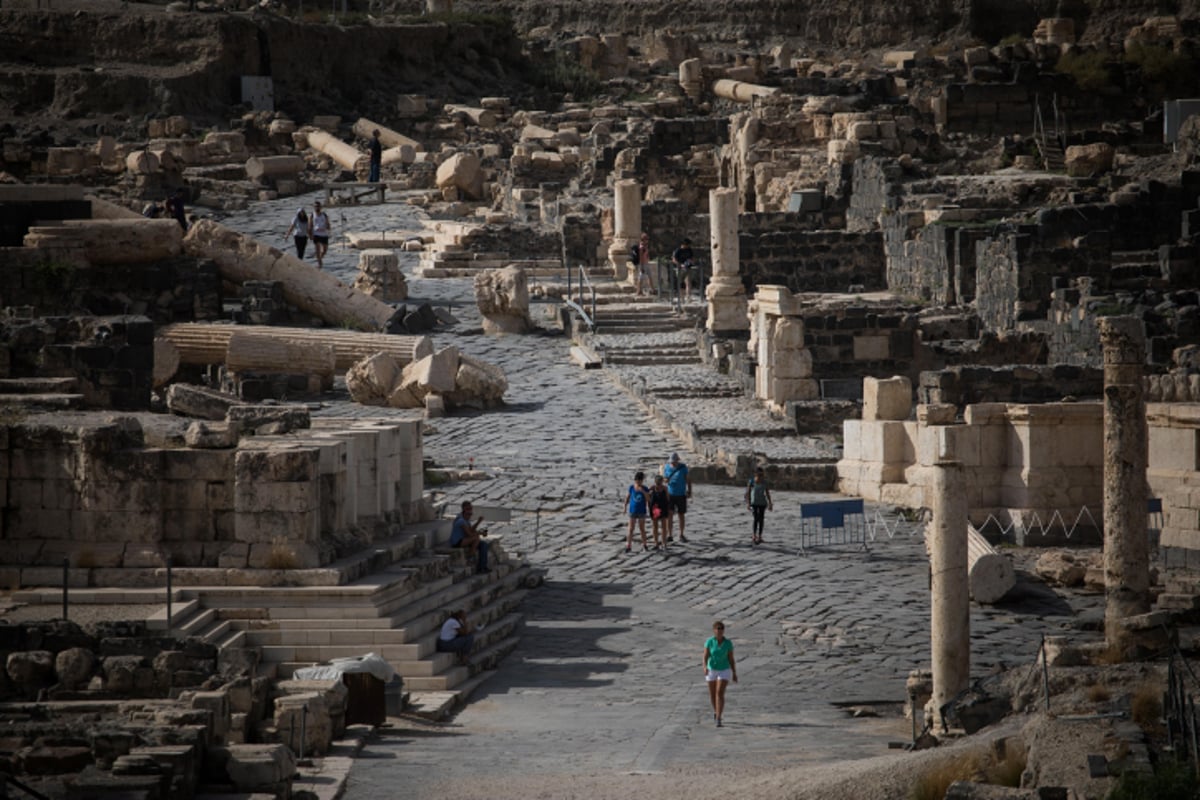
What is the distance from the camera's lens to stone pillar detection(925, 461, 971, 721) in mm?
15859

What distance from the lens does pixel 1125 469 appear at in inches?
648

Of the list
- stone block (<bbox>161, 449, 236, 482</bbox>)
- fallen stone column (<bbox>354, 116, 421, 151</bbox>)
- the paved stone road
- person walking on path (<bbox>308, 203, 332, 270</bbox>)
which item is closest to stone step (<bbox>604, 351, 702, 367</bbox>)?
the paved stone road

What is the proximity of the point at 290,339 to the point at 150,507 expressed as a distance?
11.4 m

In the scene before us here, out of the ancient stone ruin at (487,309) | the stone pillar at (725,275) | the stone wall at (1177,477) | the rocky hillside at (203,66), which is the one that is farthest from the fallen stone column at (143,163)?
the stone wall at (1177,477)

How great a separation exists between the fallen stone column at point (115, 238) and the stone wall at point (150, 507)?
12.3 metres

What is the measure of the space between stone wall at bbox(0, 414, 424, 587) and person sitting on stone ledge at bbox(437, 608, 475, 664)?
3.63 feet

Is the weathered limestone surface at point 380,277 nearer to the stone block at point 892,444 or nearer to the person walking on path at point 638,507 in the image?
the stone block at point 892,444

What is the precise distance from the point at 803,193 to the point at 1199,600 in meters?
23.8

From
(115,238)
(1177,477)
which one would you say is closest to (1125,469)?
(1177,477)

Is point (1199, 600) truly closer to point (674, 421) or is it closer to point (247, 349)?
point (674, 421)

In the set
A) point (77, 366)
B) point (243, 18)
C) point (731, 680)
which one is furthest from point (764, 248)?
point (243, 18)

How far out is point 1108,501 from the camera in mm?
16641

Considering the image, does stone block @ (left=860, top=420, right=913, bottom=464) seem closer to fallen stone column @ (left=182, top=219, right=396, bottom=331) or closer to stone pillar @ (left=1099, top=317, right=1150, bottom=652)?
stone pillar @ (left=1099, top=317, right=1150, bottom=652)

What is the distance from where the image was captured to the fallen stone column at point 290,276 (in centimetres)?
3209
